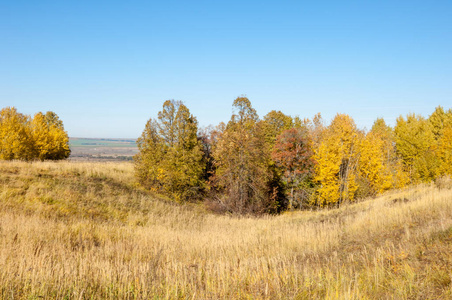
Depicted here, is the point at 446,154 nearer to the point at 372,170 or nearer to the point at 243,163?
the point at 372,170

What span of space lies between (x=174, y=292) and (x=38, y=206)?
12.1 metres

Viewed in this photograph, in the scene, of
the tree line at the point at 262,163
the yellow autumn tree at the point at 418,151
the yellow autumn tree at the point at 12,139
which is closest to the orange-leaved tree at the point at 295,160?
the tree line at the point at 262,163

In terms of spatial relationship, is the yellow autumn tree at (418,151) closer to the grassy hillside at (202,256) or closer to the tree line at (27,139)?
the grassy hillside at (202,256)

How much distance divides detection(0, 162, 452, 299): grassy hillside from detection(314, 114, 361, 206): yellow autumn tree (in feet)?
69.9

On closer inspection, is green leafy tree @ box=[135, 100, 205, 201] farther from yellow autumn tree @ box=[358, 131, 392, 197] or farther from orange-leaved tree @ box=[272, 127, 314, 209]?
yellow autumn tree @ box=[358, 131, 392, 197]

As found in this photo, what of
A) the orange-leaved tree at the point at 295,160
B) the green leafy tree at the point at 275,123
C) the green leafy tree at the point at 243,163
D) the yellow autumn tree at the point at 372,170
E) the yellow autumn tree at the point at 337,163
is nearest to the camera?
the green leafy tree at the point at 243,163

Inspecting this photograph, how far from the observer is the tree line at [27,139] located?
29406mm

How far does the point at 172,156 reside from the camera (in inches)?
1206

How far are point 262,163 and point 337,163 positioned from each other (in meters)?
11.0

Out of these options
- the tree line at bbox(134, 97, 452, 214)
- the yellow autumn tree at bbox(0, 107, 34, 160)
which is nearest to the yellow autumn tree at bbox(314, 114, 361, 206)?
the tree line at bbox(134, 97, 452, 214)

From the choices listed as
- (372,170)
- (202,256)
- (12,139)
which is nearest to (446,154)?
(372,170)

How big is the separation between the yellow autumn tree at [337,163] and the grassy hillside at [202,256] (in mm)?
21304

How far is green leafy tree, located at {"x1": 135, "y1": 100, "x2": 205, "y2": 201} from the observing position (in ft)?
99.9

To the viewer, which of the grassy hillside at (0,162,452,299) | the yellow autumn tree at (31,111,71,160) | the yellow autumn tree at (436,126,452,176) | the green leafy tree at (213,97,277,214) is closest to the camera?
the grassy hillside at (0,162,452,299)
